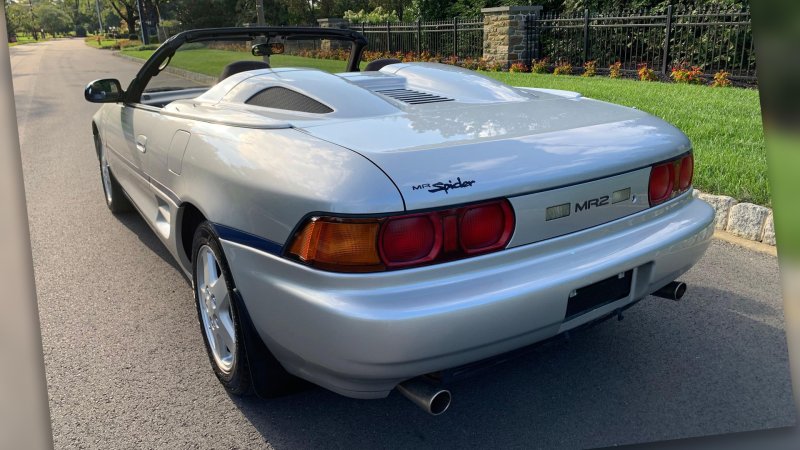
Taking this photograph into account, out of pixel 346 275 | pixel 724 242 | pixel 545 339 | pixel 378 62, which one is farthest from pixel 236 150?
pixel 724 242

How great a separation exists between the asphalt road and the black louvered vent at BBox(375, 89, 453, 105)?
1.32 metres

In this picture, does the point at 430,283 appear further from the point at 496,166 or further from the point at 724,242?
the point at 724,242

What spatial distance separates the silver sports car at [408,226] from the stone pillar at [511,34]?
1210cm

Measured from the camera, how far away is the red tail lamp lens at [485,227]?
1.99 m

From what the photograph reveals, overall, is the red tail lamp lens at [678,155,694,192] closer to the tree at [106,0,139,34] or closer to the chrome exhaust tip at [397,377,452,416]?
the chrome exhaust tip at [397,377,452,416]

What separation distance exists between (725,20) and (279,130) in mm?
11805

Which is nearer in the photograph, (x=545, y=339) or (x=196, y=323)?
(x=545, y=339)

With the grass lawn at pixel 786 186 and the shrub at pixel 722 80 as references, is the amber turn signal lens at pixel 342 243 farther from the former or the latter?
the shrub at pixel 722 80

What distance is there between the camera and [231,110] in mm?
2867

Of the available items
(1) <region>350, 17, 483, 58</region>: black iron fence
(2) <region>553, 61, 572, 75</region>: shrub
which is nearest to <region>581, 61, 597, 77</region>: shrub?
(2) <region>553, 61, 572, 75</region>: shrub

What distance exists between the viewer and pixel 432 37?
704 inches

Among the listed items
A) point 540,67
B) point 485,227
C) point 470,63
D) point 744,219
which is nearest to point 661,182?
point 485,227

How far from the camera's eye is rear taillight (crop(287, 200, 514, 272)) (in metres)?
1.88

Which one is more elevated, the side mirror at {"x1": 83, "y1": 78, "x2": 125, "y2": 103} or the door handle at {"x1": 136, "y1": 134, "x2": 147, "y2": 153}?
the side mirror at {"x1": 83, "y1": 78, "x2": 125, "y2": 103}
